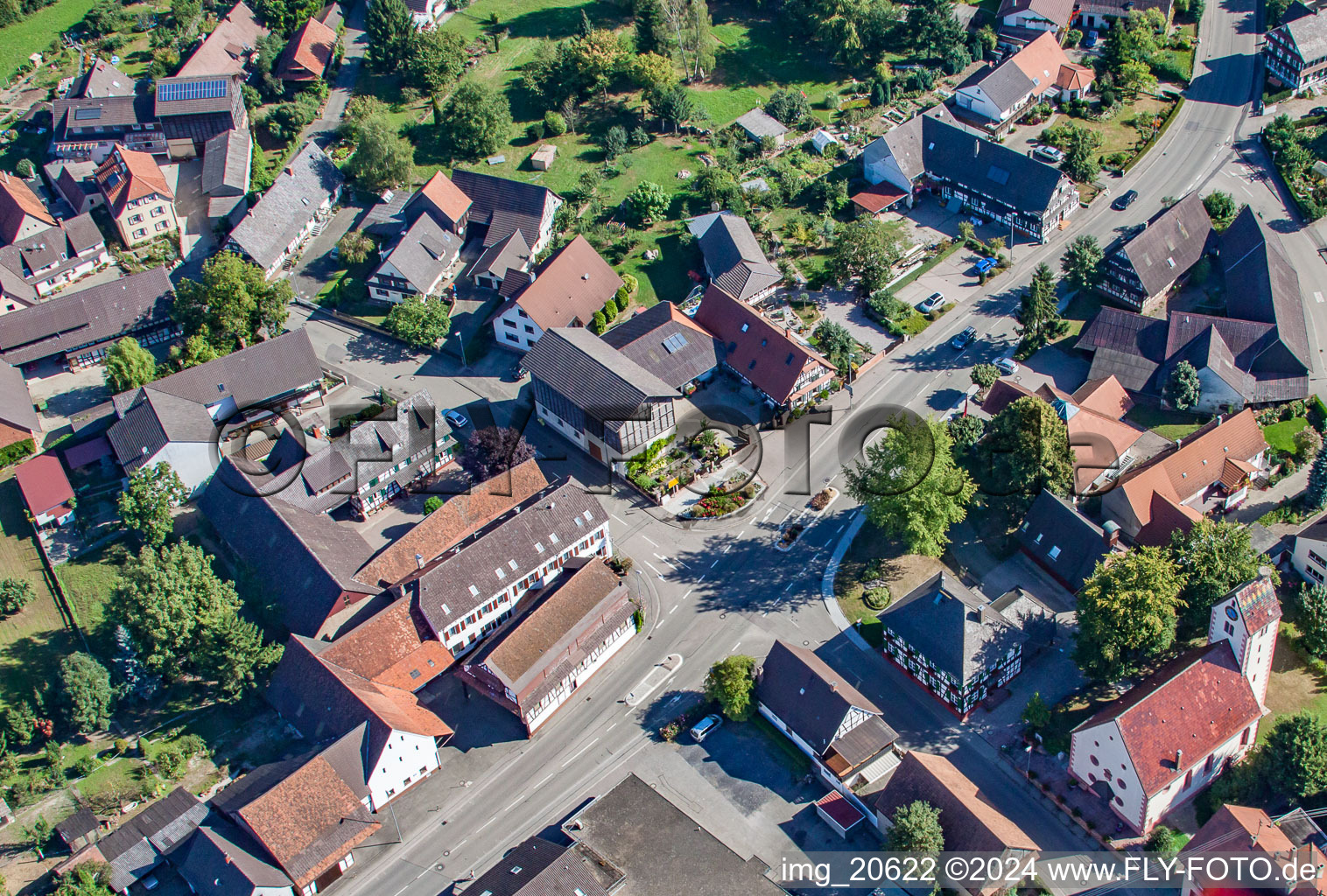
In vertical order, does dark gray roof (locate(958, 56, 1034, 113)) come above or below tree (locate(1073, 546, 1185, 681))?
above

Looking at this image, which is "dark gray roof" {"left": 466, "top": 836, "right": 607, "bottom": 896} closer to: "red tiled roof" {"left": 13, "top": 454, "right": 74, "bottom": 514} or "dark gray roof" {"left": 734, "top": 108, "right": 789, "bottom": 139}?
"red tiled roof" {"left": 13, "top": 454, "right": 74, "bottom": 514}

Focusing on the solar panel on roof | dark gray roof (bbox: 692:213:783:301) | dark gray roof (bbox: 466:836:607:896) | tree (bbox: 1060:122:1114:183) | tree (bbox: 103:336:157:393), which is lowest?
dark gray roof (bbox: 466:836:607:896)

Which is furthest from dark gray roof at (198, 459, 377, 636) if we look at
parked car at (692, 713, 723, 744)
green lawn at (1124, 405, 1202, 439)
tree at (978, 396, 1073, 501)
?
green lawn at (1124, 405, 1202, 439)

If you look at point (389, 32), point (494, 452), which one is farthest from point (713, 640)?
point (389, 32)

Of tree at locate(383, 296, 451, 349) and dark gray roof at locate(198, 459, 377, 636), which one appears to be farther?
tree at locate(383, 296, 451, 349)

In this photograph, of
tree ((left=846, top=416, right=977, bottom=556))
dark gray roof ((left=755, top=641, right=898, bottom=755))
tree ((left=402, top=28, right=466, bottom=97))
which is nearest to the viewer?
dark gray roof ((left=755, top=641, right=898, bottom=755))

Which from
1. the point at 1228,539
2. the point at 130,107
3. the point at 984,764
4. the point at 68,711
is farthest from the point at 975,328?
the point at 130,107
